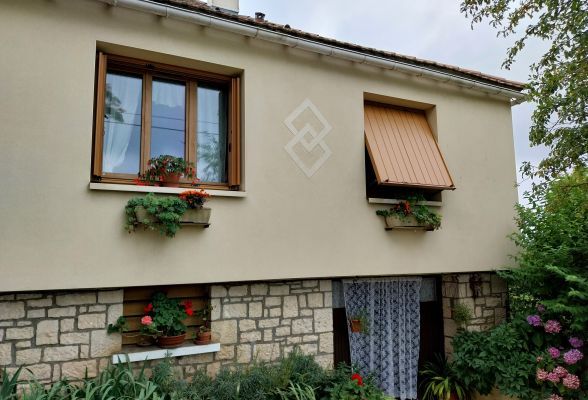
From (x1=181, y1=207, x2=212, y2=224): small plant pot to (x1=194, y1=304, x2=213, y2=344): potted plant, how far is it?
132 centimetres

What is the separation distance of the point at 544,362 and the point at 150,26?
25.3ft

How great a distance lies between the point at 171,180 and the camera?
5.57 metres

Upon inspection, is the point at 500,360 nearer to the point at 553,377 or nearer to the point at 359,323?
the point at 553,377

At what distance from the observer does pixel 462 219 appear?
7535mm

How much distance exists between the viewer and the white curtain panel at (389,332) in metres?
7.44

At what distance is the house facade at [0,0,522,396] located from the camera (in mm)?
4801

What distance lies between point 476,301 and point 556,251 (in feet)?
6.01

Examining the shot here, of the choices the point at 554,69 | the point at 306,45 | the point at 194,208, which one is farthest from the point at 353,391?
the point at 554,69

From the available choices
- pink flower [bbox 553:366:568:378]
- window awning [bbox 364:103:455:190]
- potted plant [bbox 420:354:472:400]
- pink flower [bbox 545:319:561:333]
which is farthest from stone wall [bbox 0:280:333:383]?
pink flower [bbox 545:319:561:333]

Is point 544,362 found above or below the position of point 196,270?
below

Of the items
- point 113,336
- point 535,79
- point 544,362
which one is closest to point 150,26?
point 113,336

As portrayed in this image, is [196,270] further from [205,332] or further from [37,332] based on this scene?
[37,332]

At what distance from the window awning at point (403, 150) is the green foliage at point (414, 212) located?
1.06ft

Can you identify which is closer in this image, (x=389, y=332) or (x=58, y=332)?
(x=58, y=332)
